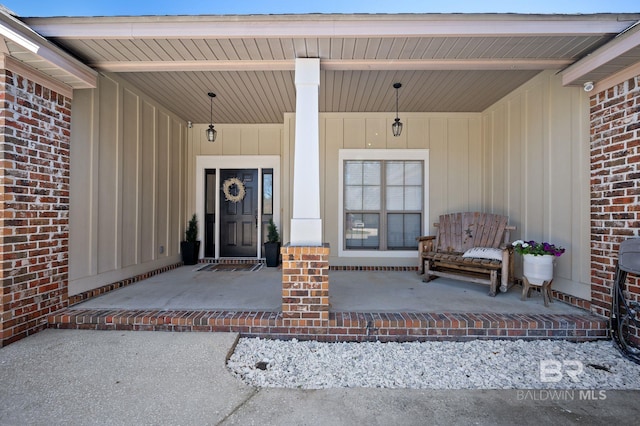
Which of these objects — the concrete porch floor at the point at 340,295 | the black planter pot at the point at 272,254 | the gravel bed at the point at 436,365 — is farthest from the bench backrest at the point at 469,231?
the black planter pot at the point at 272,254

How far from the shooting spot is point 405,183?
505 cm

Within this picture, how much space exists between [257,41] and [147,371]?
8.90 ft

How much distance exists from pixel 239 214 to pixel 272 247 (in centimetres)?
101

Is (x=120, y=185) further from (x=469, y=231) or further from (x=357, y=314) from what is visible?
(x=469, y=231)

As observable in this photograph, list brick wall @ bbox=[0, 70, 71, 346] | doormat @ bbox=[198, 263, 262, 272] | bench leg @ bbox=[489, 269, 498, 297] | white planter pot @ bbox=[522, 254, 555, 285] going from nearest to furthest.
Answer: brick wall @ bbox=[0, 70, 71, 346] < white planter pot @ bbox=[522, 254, 555, 285] < bench leg @ bbox=[489, 269, 498, 297] < doormat @ bbox=[198, 263, 262, 272]

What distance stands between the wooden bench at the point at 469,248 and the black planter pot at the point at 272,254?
2.34m

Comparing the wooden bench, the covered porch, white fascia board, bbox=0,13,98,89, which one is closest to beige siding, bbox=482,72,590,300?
the wooden bench

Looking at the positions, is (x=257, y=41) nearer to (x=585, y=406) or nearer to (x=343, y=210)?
(x=343, y=210)

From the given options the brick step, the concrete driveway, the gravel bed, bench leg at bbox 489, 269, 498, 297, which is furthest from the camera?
bench leg at bbox 489, 269, 498, 297

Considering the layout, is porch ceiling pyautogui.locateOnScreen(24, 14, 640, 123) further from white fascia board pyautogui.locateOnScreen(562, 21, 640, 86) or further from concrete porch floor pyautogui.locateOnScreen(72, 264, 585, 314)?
concrete porch floor pyautogui.locateOnScreen(72, 264, 585, 314)

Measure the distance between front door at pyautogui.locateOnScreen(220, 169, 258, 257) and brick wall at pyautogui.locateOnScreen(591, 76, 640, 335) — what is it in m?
4.70

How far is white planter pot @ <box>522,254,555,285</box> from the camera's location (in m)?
3.03

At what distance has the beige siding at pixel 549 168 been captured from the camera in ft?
10.0

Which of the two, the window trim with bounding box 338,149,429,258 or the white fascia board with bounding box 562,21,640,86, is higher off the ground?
the white fascia board with bounding box 562,21,640,86
